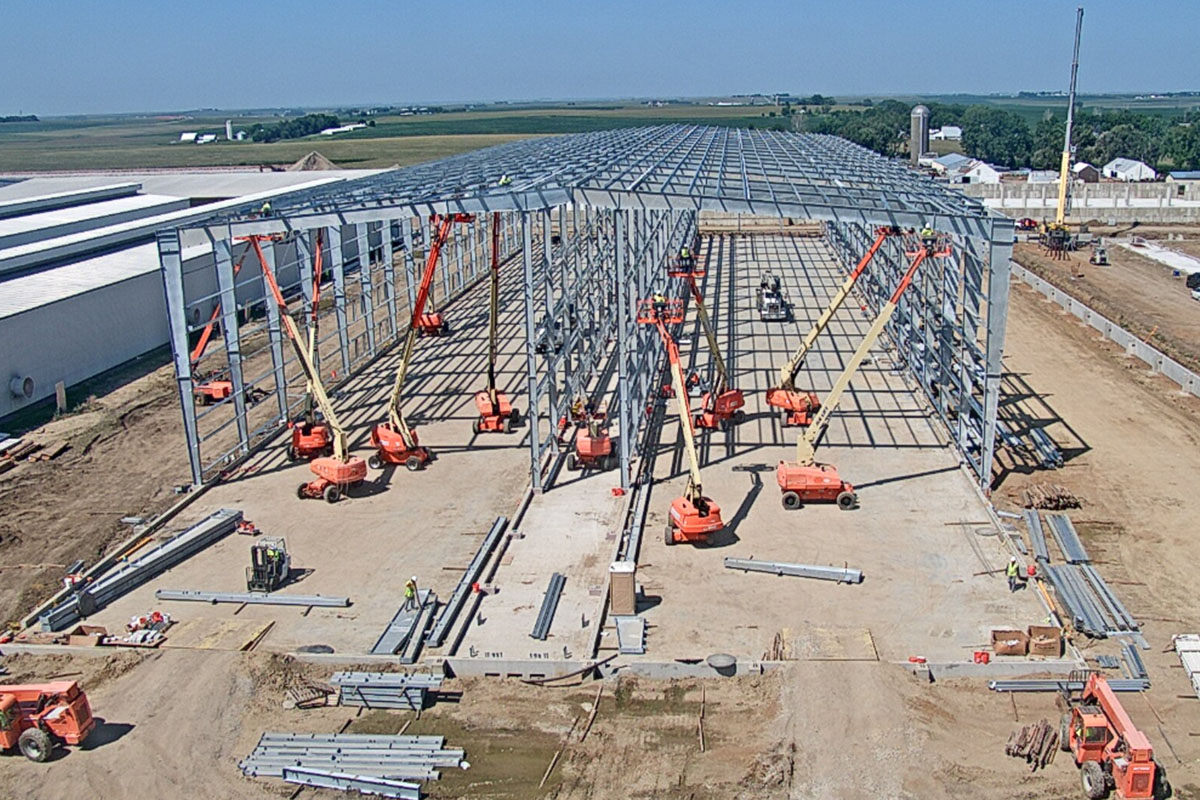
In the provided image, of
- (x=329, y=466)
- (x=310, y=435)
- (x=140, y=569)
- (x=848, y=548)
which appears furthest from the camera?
(x=310, y=435)

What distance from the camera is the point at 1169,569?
19219 millimetres

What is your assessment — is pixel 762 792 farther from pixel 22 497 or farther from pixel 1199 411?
pixel 1199 411

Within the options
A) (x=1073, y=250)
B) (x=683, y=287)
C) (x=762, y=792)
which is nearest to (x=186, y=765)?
(x=762, y=792)

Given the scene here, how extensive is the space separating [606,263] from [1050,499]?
16869mm

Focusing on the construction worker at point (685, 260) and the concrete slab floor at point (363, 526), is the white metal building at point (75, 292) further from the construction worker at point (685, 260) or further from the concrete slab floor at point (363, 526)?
the construction worker at point (685, 260)

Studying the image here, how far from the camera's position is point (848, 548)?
20.0m

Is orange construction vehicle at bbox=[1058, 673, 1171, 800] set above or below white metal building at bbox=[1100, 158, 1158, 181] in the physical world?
below

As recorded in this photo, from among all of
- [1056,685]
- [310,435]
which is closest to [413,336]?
[310,435]

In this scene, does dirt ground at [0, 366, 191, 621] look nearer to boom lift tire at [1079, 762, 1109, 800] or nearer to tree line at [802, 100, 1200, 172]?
boom lift tire at [1079, 762, 1109, 800]

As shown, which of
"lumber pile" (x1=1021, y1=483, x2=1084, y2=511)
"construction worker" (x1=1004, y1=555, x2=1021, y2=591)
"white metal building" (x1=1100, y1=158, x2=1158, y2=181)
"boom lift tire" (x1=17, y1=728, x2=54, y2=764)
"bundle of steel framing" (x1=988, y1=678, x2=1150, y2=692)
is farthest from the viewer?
"white metal building" (x1=1100, y1=158, x2=1158, y2=181)

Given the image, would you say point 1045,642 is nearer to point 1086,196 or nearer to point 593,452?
point 593,452

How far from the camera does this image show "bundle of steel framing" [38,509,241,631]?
59.0ft

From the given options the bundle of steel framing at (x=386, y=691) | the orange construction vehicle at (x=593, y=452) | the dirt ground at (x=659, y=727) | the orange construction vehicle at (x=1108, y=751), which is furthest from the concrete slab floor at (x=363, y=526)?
the orange construction vehicle at (x=1108, y=751)

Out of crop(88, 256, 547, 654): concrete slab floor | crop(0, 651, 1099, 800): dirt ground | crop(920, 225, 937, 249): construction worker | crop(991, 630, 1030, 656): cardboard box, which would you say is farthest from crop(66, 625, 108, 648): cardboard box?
crop(920, 225, 937, 249): construction worker
